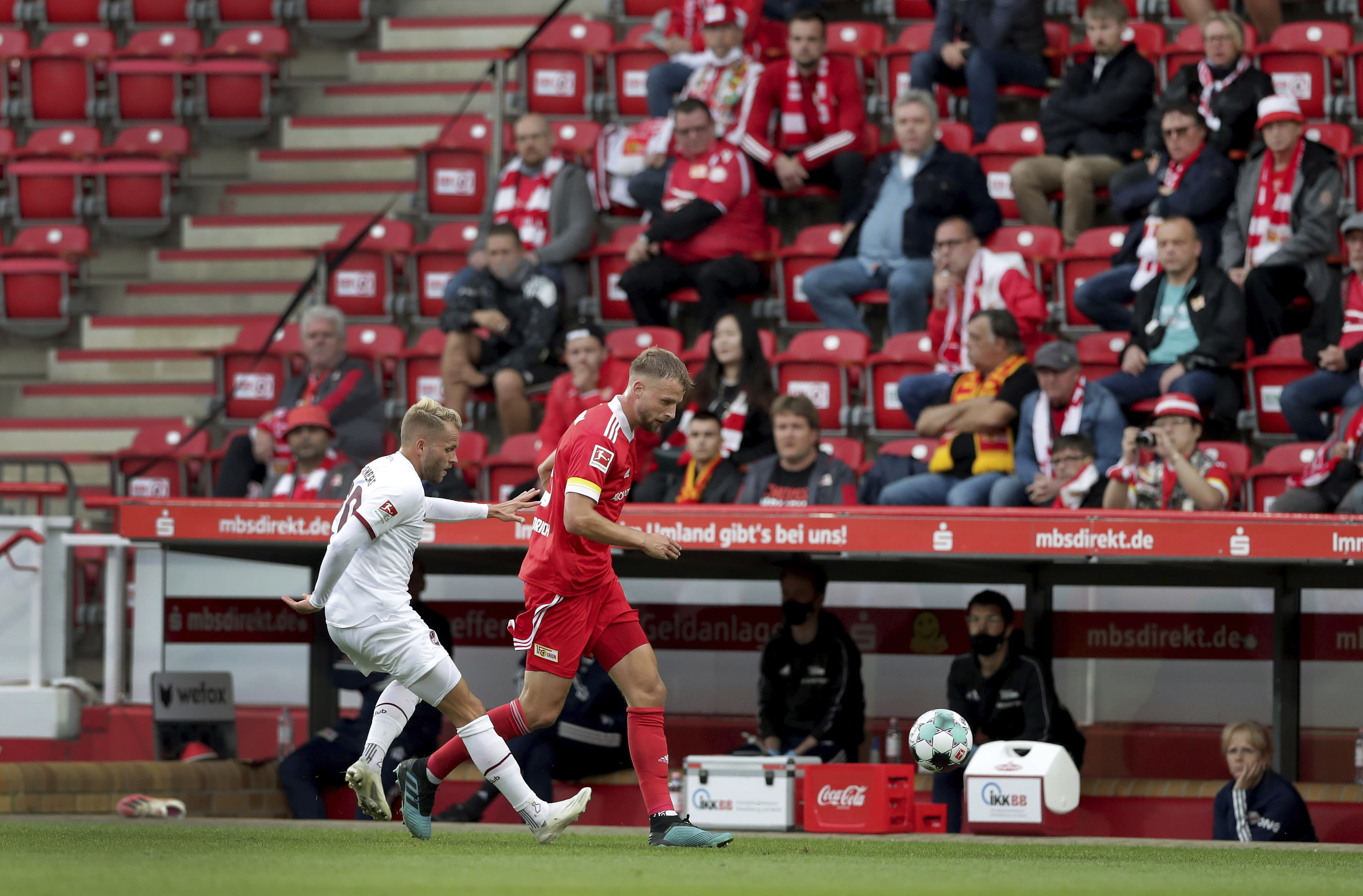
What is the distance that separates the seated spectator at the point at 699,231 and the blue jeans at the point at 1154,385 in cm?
254

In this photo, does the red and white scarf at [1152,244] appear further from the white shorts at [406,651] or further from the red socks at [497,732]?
the white shorts at [406,651]

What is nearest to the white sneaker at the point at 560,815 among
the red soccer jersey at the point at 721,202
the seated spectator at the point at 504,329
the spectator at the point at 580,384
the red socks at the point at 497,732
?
the red socks at the point at 497,732

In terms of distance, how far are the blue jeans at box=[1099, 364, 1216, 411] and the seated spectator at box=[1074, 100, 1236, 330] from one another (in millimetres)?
676

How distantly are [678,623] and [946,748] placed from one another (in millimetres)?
3265

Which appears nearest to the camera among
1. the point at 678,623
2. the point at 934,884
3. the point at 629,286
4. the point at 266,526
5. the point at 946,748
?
the point at 934,884

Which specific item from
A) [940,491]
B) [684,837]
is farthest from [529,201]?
[684,837]

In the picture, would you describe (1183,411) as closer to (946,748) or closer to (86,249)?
(946,748)

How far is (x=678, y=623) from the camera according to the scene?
11.2 meters

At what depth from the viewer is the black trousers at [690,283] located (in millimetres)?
11766

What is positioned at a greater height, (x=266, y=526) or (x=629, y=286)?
(x=629, y=286)

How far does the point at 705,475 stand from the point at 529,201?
10.3ft

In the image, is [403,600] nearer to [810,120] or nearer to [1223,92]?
[810,120]

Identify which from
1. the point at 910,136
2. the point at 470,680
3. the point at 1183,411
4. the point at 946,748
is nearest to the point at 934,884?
the point at 946,748

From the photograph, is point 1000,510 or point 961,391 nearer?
point 1000,510
